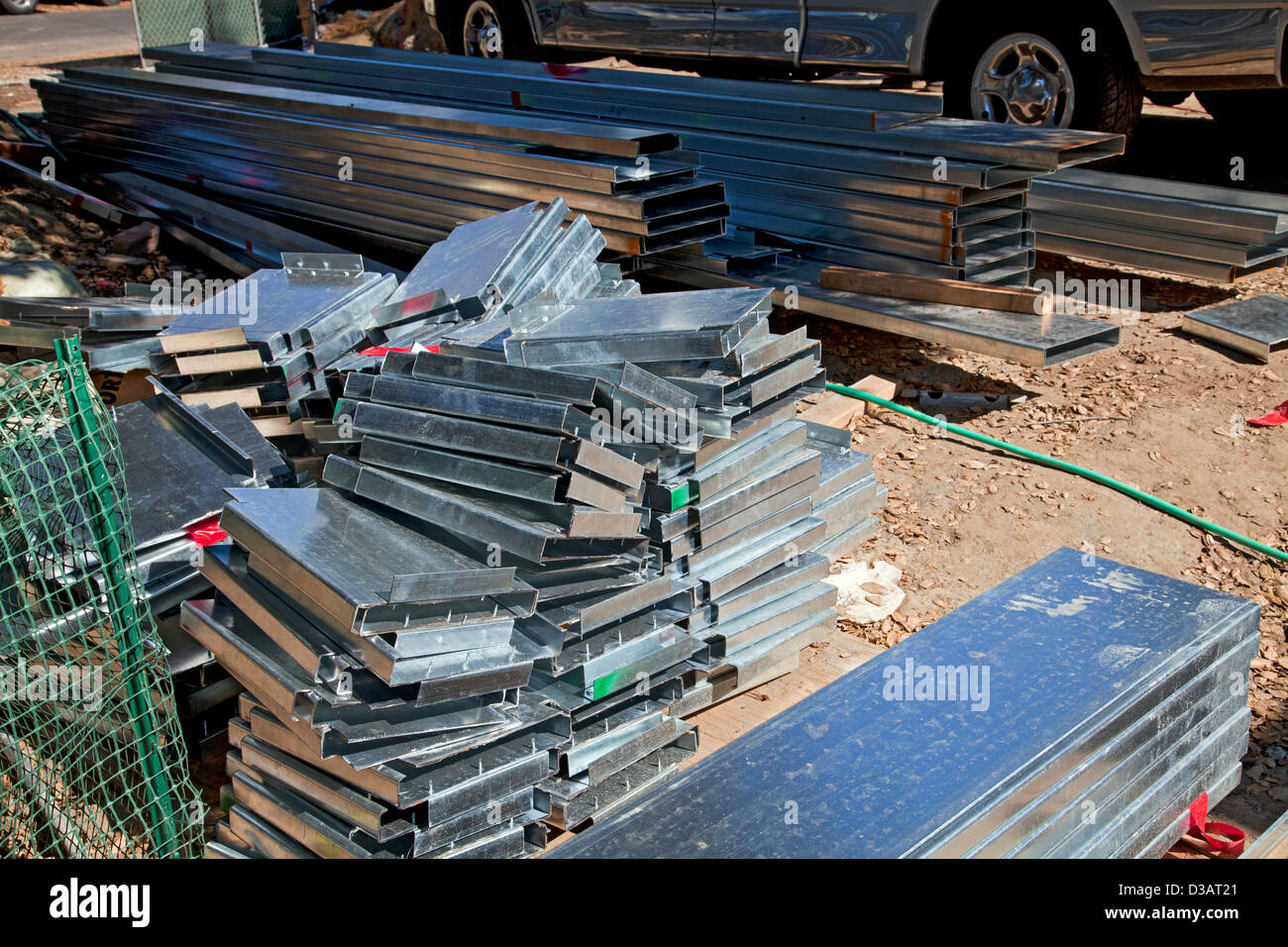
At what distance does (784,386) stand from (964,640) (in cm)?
93

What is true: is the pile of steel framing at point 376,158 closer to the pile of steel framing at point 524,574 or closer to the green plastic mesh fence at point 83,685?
the pile of steel framing at point 524,574

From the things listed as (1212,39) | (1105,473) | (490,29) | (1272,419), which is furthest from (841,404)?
(490,29)

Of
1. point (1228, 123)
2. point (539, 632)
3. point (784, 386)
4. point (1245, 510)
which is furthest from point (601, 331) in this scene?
point (1228, 123)

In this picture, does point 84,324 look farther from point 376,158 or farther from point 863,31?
point 863,31

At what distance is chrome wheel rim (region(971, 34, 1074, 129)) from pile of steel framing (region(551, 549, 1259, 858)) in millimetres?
4654

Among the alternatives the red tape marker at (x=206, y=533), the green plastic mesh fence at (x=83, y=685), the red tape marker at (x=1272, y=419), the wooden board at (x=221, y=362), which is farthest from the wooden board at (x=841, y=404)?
the green plastic mesh fence at (x=83, y=685)

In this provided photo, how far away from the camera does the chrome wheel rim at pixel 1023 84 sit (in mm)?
7102

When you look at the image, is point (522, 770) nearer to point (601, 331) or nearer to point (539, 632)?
point (539, 632)

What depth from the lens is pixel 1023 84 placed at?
727 cm

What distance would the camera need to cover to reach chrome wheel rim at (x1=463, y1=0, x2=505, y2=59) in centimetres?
1100

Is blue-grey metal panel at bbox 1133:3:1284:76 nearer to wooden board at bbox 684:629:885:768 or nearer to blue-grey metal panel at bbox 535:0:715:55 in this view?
blue-grey metal panel at bbox 535:0:715:55

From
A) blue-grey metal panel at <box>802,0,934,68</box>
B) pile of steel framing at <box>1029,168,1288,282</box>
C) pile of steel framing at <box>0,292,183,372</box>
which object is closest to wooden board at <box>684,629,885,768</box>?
pile of steel framing at <box>0,292,183,372</box>

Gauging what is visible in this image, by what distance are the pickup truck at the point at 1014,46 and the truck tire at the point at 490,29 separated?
1.51 m

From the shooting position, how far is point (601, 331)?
345 centimetres
